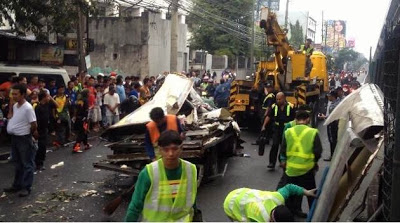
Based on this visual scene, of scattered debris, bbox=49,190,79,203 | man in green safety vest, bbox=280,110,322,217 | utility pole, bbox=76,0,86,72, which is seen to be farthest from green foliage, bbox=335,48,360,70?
man in green safety vest, bbox=280,110,322,217

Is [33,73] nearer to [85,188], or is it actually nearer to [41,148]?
[41,148]

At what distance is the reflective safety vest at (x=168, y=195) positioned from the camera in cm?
324

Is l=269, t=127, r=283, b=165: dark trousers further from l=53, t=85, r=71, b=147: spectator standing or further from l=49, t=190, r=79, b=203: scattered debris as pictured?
l=53, t=85, r=71, b=147: spectator standing

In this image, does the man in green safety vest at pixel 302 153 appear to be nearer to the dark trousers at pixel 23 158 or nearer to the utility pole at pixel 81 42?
the dark trousers at pixel 23 158

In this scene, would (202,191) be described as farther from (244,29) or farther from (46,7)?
(244,29)

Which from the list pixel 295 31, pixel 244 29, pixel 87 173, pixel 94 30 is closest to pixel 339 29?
pixel 295 31

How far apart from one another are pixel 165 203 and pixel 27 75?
928cm

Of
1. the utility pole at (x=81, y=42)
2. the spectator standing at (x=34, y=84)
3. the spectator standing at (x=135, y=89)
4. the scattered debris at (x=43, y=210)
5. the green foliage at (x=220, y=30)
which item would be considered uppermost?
the green foliage at (x=220, y=30)

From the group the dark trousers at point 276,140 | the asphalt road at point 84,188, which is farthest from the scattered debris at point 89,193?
the dark trousers at point 276,140

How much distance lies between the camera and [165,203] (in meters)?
3.29

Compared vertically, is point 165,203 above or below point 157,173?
below

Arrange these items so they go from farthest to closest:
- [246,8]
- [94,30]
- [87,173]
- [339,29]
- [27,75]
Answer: [339,29] → [246,8] → [94,30] → [27,75] → [87,173]

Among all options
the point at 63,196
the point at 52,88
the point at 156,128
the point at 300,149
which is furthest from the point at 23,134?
the point at 52,88

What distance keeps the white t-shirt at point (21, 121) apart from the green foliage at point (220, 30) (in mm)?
31172
